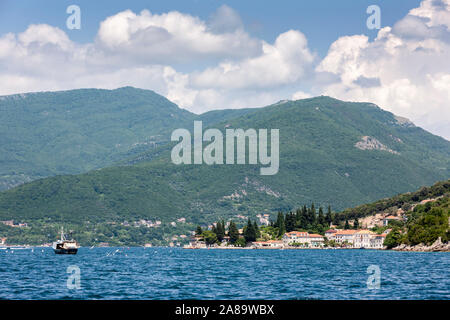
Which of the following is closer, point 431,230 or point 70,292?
point 70,292

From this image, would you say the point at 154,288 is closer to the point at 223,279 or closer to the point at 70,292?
the point at 70,292

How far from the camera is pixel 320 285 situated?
71.3 metres

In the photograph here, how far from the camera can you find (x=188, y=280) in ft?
263
